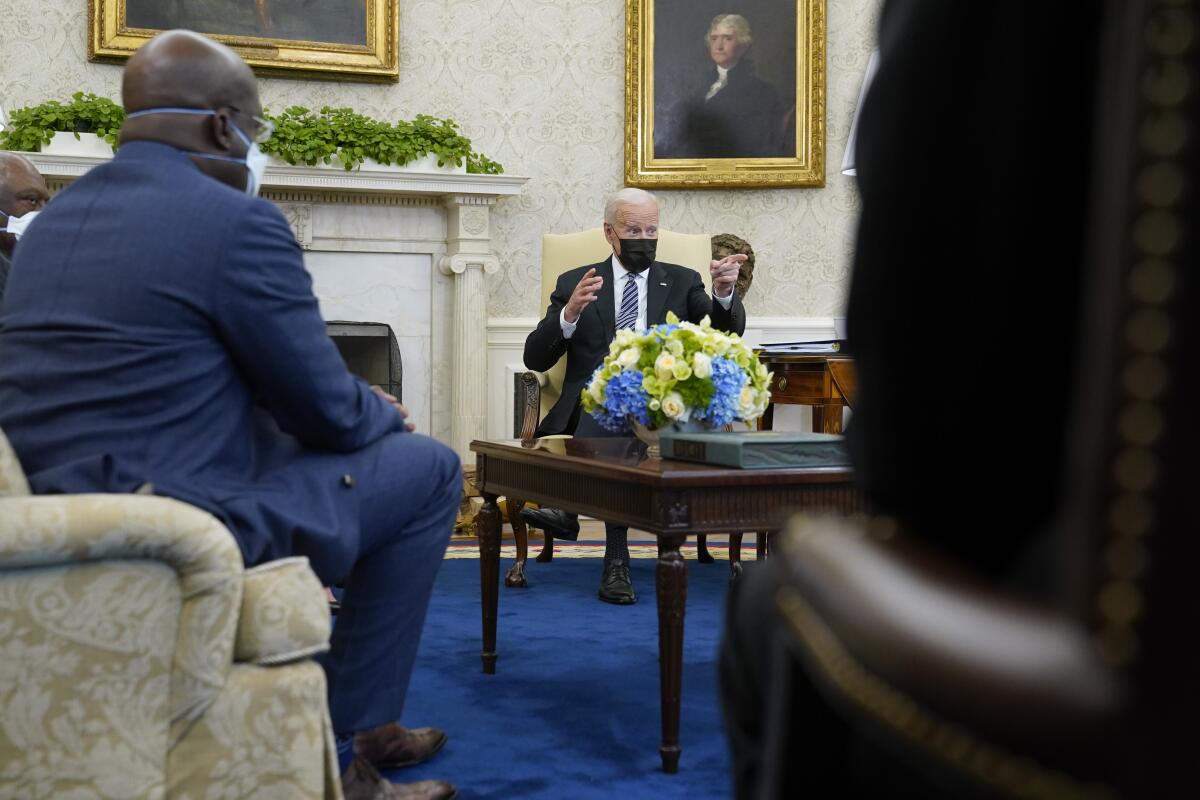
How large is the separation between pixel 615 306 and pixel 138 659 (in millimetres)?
3598

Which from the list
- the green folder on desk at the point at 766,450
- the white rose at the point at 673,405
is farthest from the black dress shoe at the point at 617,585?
the green folder on desk at the point at 766,450

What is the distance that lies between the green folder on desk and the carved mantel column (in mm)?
4325

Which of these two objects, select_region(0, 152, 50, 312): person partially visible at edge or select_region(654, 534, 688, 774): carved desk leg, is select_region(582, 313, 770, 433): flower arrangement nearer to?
select_region(654, 534, 688, 774): carved desk leg

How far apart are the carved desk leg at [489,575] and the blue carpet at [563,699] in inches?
2.8

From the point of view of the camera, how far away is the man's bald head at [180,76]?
7.63 feet

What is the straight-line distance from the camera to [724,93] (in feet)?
25.7

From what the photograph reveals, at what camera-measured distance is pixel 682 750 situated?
288cm

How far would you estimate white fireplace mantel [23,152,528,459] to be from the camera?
711cm

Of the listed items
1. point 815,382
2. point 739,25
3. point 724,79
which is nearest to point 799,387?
point 815,382

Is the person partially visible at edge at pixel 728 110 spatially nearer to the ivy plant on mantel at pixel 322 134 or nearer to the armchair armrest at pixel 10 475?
the ivy plant on mantel at pixel 322 134

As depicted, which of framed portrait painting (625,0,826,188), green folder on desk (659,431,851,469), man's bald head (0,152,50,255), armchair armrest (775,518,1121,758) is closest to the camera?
A: armchair armrest (775,518,1121,758)

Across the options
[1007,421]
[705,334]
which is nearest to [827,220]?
[705,334]

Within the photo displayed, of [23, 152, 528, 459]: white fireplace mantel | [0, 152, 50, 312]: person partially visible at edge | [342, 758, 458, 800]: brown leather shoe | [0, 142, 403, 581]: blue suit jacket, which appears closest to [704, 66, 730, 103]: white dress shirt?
[23, 152, 528, 459]: white fireplace mantel

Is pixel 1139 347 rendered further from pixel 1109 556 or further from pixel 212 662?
pixel 212 662
